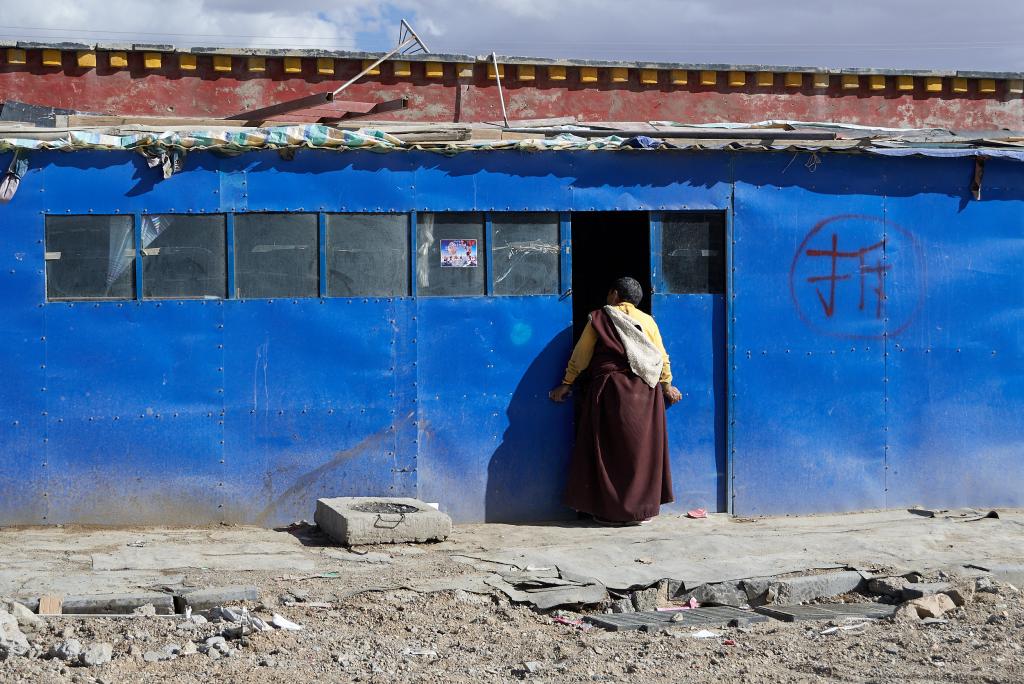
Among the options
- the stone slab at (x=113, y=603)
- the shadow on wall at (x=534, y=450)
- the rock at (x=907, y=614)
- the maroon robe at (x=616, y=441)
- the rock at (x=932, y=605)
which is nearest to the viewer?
the stone slab at (x=113, y=603)

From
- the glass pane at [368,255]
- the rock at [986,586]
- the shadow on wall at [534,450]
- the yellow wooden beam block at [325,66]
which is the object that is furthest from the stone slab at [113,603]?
the yellow wooden beam block at [325,66]

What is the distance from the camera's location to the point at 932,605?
698 centimetres

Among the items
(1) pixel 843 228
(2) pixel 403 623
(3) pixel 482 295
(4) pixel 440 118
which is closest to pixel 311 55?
(4) pixel 440 118

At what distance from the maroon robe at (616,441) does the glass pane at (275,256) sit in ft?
6.52

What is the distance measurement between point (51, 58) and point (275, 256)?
5064 millimetres

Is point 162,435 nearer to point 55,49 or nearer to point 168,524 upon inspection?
point 168,524

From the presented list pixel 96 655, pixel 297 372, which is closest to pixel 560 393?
pixel 297 372

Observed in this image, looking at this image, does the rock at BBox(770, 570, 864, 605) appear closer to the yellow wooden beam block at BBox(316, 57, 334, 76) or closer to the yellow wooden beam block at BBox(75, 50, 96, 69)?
the yellow wooden beam block at BBox(316, 57, 334, 76)

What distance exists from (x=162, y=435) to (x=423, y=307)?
192cm

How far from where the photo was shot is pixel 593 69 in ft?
45.0

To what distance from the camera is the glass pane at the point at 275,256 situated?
8.59 meters

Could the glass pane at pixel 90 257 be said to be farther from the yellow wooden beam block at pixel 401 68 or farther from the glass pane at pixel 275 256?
the yellow wooden beam block at pixel 401 68

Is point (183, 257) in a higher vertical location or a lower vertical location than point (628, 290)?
higher

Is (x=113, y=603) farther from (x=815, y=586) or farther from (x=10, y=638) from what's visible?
(x=815, y=586)
